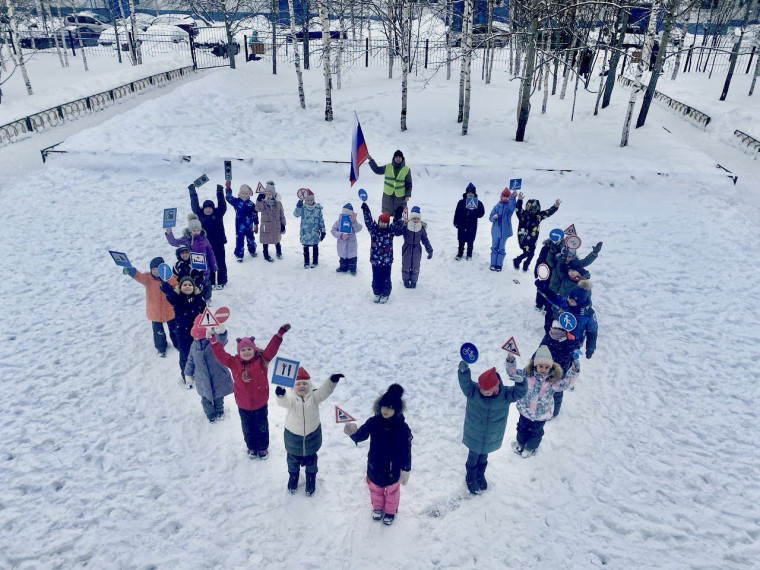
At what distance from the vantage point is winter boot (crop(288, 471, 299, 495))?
496 centimetres

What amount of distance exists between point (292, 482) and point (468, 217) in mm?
5932

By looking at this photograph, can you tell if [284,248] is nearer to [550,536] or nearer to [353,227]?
[353,227]

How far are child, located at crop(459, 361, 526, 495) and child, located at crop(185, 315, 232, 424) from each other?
250 cm

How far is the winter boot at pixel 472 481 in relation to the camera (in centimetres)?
502

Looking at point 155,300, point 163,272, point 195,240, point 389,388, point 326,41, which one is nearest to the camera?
point 389,388

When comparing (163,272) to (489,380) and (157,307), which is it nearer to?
(157,307)

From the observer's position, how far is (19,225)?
1055 cm

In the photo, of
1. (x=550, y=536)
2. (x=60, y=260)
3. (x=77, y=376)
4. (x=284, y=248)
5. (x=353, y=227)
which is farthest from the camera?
(x=284, y=248)

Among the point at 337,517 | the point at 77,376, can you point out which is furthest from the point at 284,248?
the point at 337,517

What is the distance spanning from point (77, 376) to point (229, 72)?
2307 centimetres

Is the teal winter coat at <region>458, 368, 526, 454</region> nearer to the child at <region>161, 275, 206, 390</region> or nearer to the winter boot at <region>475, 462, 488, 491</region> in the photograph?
the winter boot at <region>475, 462, 488, 491</region>

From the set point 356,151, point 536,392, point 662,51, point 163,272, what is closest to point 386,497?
point 536,392

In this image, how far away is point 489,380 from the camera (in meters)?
4.51

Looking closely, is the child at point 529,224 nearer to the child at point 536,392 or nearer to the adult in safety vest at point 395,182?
the adult in safety vest at point 395,182
